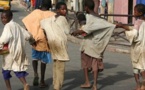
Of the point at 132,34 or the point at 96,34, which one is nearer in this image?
the point at 132,34

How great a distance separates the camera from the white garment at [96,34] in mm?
7570

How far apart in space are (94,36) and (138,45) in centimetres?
77

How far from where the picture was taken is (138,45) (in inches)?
295

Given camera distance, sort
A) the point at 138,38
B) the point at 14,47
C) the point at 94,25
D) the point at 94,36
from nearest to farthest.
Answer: the point at 14,47 → the point at 138,38 → the point at 94,25 → the point at 94,36

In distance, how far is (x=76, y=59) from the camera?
38.5 ft

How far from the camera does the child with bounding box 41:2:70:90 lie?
7.21 m

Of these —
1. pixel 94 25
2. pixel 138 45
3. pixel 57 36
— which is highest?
pixel 94 25

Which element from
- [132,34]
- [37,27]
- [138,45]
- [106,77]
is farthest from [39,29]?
[106,77]

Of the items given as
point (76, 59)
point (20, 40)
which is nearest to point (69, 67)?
point (76, 59)

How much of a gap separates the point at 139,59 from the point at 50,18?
1.65m

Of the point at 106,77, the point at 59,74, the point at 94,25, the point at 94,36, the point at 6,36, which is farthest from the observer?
the point at 106,77

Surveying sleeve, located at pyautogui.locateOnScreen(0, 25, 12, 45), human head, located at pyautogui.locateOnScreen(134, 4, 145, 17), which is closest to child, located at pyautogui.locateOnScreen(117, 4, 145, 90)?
human head, located at pyautogui.locateOnScreen(134, 4, 145, 17)

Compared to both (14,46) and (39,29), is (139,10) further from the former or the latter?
(14,46)

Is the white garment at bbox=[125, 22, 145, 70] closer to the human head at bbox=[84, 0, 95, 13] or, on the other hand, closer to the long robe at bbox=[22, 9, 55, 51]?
the human head at bbox=[84, 0, 95, 13]
